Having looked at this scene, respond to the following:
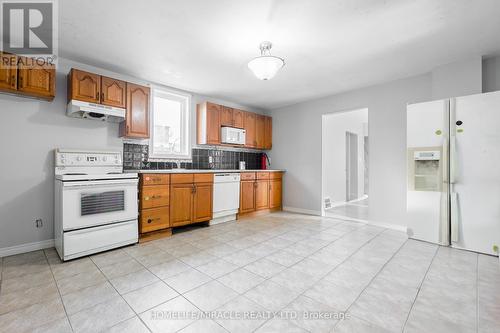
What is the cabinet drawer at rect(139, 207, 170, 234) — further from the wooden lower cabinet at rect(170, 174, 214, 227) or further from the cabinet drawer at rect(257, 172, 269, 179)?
the cabinet drawer at rect(257, 172, 269, 179)

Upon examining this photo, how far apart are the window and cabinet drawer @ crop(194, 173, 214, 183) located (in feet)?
2.30

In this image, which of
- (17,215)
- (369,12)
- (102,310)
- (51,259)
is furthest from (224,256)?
(369,12)

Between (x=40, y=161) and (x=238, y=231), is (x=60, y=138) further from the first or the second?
(x=238, y=231)

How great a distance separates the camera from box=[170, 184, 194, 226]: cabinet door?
342cm

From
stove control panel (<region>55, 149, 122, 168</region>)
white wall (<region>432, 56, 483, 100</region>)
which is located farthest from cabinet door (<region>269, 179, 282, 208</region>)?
white wall (<region>432, 56, 483, 100</region>)

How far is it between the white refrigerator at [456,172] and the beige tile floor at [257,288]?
26 cm

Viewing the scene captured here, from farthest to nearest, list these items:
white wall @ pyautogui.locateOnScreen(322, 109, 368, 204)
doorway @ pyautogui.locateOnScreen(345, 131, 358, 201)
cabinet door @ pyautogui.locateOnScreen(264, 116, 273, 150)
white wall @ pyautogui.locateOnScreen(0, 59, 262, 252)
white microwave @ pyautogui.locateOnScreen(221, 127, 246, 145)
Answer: doorway @ pyautogui.locateOnScreen(345, 131, 358, 201)
white wall @ pyautogui.locateOnScreen(322, 109, 368, 204)
cabinet door @ pyautogui.locateOnScreen(264, 116, 273, 150)
white microwave @ pyautogui.locateOnScreen(221, 127, 246, 145)
white wall @ pyautogui.locateOnScreen(0, 59, 262, 252)

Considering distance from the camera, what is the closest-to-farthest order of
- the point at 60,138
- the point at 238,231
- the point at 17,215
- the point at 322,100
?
the point at 17,215 < the point at 60,138 < the point at 238,231 < the point at 322,100

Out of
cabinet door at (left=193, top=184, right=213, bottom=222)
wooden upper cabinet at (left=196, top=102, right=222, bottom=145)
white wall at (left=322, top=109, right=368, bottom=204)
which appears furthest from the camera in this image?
white wall at (left=322, top=109, right=368, bottom=204)

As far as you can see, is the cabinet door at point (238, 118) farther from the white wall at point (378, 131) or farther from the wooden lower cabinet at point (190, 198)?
the wooden lower cabinet at point (190, 198)

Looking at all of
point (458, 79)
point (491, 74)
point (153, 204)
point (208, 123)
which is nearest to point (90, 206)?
point (153, 204)

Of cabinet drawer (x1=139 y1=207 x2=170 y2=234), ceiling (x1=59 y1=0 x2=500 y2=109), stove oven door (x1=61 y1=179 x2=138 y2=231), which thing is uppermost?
ceiling (x1=59 y1=0 x2=500 y2=109)

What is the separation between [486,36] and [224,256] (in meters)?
3.83

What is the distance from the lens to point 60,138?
296 cm
